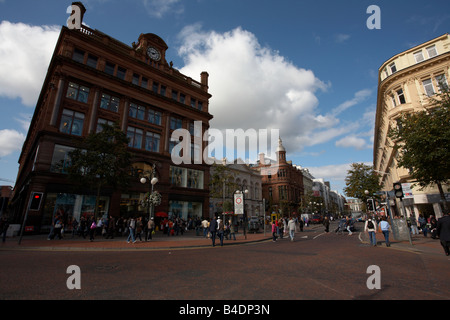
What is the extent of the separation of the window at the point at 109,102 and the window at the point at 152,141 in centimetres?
507

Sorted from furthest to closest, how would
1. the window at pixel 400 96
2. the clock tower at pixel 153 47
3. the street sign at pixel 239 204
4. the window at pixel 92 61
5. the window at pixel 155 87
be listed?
the clock tower at pixel 153 47, the window at pixel 155 87, the window at pixel 400 96, the window at pixel 92 61, the street sign at pixel 239 204

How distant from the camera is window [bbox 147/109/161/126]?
3107cm

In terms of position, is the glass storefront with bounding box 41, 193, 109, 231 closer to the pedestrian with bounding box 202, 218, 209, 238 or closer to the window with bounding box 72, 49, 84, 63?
the pedestrian with bounding box 202, 218, 209, 238

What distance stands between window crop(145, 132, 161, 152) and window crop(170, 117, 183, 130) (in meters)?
2.99

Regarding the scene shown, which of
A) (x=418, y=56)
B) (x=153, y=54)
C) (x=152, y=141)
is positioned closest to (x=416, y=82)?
(x=418, y=56)

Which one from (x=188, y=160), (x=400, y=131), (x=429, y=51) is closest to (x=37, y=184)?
(x=188, y=160)

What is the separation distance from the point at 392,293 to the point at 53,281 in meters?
7.57

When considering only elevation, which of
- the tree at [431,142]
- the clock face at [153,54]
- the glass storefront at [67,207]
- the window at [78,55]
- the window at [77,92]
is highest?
the clock face at [153,54]

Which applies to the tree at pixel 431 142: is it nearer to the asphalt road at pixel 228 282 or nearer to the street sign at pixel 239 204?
the asphalt road at pixel 228 282

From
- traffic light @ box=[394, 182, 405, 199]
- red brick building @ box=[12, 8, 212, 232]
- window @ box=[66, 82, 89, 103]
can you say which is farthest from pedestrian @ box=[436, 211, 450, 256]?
window @ box=[66, 82, 89, 103]

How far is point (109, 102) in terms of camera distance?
27500 millimetres

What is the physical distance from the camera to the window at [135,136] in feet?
93.1

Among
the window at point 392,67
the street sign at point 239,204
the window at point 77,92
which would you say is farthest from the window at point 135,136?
the window at point 392,67

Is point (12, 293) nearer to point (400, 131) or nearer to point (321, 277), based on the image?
point (321, 277)
